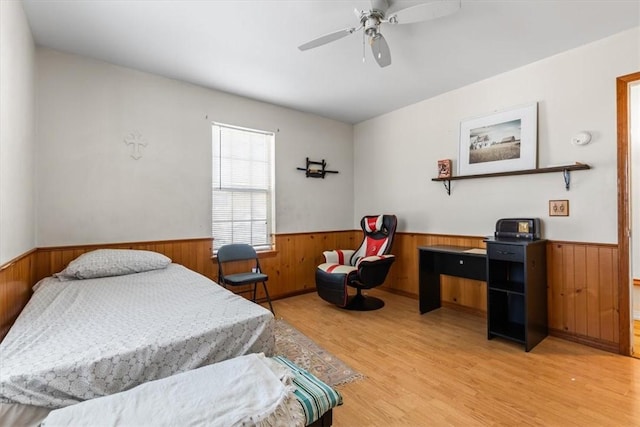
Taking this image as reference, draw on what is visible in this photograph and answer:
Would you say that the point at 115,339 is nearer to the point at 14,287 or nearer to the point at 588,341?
the point at 14,287

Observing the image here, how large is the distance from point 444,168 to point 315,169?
1.80m

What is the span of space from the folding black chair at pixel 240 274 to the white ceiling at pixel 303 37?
1883mm

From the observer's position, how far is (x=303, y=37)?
8.21 ft

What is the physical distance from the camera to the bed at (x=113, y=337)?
110 cm

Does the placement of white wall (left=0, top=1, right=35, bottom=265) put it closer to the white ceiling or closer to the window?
the white ceiling

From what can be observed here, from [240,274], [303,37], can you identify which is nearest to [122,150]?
[240,274]

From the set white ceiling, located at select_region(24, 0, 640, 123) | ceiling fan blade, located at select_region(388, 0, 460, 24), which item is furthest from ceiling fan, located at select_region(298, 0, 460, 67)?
white ceiling, located at select_region(24, 0, 640, 123)

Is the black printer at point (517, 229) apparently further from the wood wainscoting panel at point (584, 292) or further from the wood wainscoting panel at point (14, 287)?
the wood wainscoting panel at point (14, 287)

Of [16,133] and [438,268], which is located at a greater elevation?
[16,133]

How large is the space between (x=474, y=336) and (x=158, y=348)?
2.69 m

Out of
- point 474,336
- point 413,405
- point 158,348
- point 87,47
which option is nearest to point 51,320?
point 158,348

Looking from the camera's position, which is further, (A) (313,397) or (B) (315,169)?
(B) (315,169)

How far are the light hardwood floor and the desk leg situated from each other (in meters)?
0.32

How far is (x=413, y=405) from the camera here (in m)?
1.84
